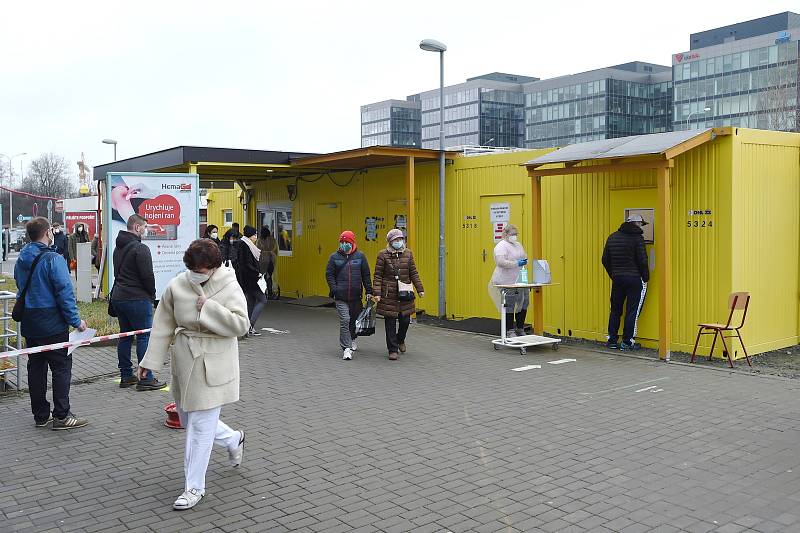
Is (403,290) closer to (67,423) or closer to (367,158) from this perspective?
(67,423)

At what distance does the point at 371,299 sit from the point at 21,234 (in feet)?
171

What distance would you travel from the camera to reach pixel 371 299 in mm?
11000

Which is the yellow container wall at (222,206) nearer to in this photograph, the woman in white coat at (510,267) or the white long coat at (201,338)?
the woman in white coat at (510,267)

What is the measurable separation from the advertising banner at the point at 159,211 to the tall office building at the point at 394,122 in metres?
102

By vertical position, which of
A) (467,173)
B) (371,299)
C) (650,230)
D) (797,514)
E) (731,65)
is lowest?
(797,514)

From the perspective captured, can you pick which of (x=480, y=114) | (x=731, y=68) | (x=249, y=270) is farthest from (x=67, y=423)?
(x=480, y=114)

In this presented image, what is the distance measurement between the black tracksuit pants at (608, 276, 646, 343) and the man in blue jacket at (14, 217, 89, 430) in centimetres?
731

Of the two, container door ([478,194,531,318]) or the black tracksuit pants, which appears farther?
container door ([478,194,531,318])

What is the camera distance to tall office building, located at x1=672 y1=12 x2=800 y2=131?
80.1 metres

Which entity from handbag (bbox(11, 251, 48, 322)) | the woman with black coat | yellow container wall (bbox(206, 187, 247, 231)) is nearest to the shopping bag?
the woman with black coat

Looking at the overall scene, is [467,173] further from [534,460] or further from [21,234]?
[21,234]

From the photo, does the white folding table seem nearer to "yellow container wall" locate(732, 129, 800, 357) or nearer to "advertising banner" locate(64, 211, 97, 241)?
"yellow container wall" locate(732, 129, 800, 357)

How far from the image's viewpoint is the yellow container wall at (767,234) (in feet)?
35.4

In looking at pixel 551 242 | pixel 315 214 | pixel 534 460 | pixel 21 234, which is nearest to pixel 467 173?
pixel 551 242
